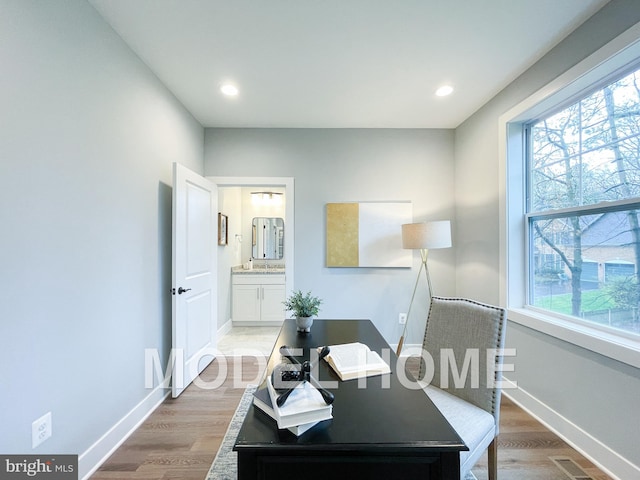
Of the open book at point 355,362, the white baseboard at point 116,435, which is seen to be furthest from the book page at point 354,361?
the white baseboard at point 116,435

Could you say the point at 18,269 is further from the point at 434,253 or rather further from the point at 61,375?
the point at 434,253

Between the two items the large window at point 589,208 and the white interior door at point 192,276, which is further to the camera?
the white interior door at point 192,276

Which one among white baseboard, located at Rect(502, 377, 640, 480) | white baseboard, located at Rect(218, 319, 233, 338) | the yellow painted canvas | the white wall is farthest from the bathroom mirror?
white baseboard, located at Rect(502, 377, 640, 480)

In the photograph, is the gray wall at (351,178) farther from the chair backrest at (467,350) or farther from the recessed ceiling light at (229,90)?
the chair backrest at (467,350)

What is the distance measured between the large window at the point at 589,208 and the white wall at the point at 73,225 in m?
3.04

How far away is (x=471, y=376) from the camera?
1388mm

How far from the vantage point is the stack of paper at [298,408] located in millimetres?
788

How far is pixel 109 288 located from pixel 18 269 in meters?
0.55

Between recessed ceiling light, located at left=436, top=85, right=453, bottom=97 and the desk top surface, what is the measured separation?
2.33 meters

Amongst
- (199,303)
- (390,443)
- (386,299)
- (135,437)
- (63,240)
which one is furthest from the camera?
(386,299)

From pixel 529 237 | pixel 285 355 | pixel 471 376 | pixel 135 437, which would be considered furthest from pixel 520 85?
pixel 135 437

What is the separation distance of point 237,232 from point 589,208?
426cm

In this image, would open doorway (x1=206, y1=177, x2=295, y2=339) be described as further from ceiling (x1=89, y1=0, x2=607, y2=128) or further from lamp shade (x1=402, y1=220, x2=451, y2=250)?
lamp shade (x1=402, y1=220, x2=451, y2=250)

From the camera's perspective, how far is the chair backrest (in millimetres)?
1316
